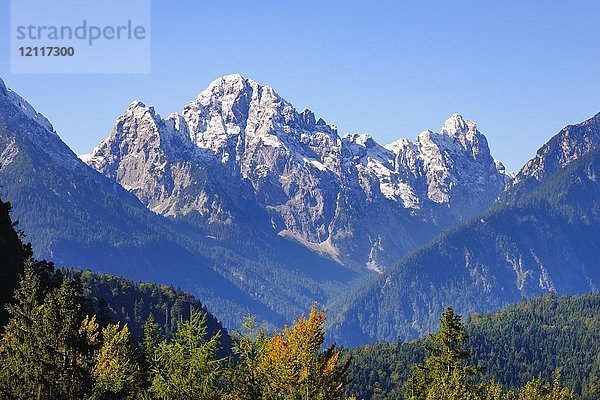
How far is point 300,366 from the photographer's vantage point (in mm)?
47625

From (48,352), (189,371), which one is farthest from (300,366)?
(48,352)

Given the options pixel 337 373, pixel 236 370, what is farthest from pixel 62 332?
pixel 337 373

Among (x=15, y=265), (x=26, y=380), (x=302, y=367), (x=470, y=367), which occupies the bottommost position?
(x=26, y=380)

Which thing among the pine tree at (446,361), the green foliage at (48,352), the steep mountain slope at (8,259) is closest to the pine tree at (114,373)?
the green foliage at (48,352)

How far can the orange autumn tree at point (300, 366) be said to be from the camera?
1817 inches

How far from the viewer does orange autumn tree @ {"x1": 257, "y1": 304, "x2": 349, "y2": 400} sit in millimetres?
46156

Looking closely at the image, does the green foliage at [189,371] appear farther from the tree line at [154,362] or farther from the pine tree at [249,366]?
the pine tree at [249,366]

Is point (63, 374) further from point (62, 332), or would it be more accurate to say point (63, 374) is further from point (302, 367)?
point (302, 367)

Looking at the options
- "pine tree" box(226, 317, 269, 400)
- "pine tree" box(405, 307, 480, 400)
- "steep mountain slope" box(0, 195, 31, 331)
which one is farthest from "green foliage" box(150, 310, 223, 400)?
"steep mountain slope" box(0, 195, 31, 331)

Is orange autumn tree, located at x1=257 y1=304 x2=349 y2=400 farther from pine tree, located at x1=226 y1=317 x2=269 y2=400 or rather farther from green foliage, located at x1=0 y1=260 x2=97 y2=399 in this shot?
green foliage, located at x1=0 y1=260 x2=97 y2=399

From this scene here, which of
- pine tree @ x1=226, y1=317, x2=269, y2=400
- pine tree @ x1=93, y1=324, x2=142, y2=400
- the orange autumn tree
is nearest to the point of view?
pine tree @ x1=93, y1=324, x2=142, y2=400

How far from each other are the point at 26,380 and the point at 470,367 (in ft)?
140

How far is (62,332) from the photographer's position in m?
38.2

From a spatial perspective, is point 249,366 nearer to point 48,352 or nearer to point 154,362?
point 154,362
